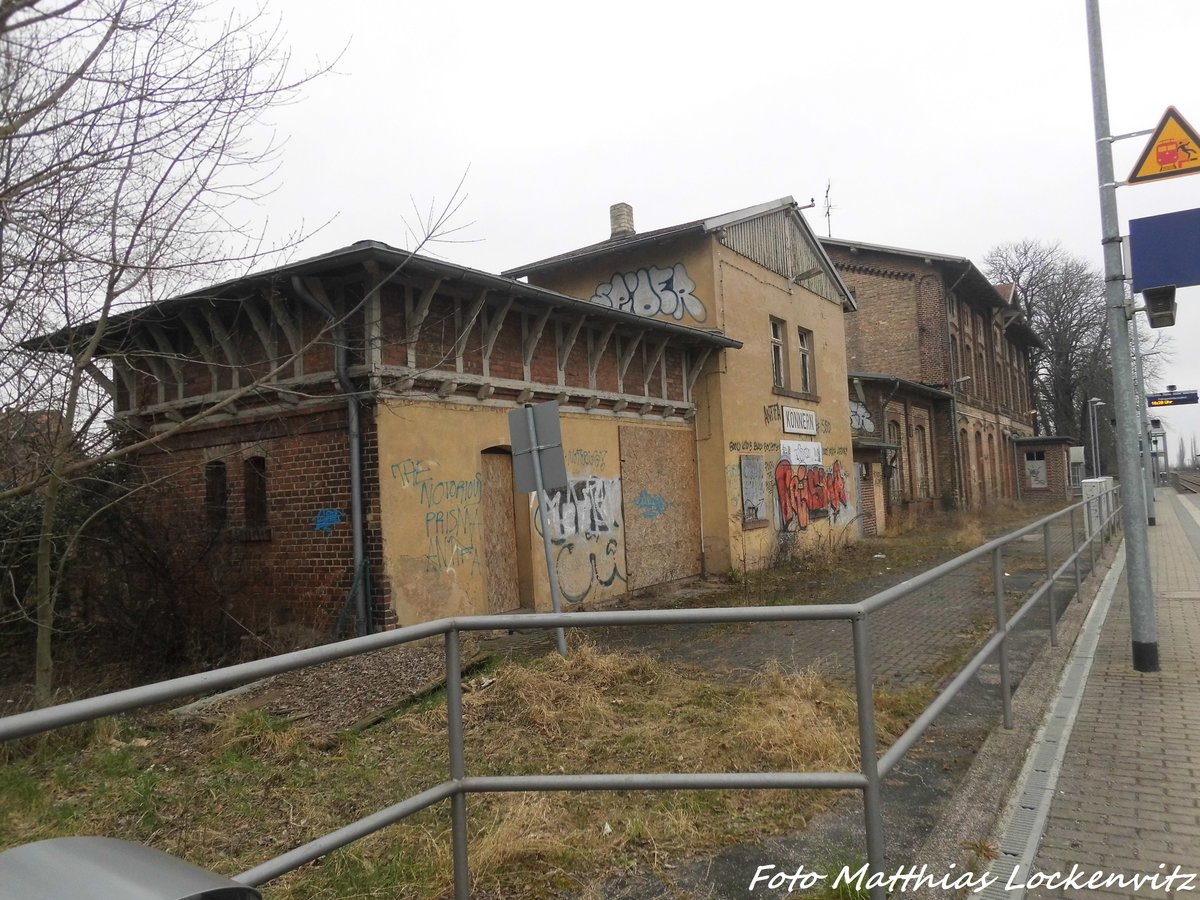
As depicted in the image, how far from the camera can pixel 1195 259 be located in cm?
637

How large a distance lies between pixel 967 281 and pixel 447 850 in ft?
108

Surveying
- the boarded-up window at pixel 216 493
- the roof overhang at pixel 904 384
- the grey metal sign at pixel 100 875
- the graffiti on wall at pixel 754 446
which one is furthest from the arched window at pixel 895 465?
the grey metal sign at pixel 100 875

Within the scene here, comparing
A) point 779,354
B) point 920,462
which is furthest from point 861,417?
point 779,354

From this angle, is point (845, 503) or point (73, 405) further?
point (845, 503)

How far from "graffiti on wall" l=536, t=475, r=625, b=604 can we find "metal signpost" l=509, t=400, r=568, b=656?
2.72 metres

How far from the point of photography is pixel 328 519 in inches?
352

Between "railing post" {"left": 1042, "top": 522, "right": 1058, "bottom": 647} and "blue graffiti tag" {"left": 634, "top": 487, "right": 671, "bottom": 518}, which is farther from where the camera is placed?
"blue graffiti tag" {"left": 634, "top": 487, "right": 671, "bottom": 518}

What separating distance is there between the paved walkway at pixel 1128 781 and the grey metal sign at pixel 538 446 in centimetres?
453

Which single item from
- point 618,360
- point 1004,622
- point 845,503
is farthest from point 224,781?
point 845,503

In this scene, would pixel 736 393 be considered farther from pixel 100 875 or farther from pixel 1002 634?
pixel 100 875

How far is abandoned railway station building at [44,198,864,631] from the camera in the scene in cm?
851

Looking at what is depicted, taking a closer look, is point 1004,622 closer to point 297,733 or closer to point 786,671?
point 786,671

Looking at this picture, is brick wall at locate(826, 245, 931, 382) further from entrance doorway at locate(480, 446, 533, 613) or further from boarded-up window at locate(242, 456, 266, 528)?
boarded-up window at locate(242, 456, 266, 528)

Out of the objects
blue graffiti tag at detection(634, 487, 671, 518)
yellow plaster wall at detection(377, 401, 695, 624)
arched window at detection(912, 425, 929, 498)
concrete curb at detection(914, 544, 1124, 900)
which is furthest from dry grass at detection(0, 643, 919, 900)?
arched window at detection(912, 425, 929, 498)
